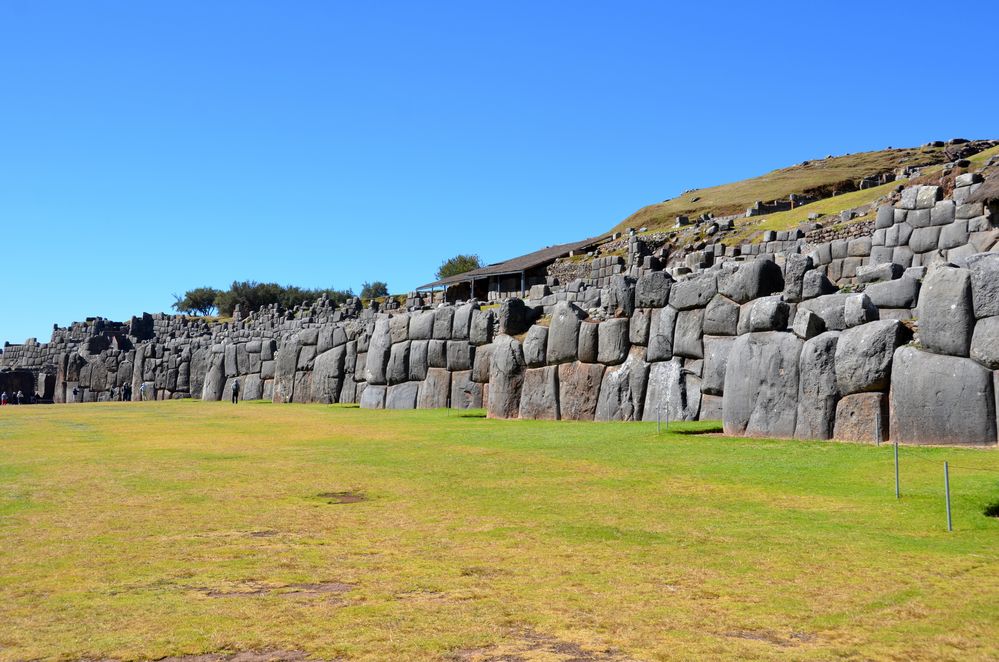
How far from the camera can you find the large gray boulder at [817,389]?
46.6 ft

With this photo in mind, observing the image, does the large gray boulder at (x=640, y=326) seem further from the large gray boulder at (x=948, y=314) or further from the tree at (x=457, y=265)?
the tree at (x=457, y=265)

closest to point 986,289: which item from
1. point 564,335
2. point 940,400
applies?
point 940,400

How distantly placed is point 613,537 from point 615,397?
38.4 ft

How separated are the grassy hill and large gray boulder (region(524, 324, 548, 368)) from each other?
5168 cm

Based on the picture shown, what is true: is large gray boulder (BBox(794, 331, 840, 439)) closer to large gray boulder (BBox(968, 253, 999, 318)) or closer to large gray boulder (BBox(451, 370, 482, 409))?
large gray boulder (BBox(968, 253, 999, 318))

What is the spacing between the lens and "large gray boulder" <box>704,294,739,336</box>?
18.2 m

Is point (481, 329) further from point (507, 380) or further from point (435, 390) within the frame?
point (507, 380)

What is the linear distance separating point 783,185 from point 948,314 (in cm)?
6947

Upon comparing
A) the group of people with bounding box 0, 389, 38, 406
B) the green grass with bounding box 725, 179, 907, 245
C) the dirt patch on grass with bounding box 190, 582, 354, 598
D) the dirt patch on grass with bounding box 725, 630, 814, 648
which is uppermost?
the green grass with bounding box 725, 179, 907, 245

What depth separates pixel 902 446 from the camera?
1285cm

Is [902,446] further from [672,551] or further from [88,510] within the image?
[88,510]

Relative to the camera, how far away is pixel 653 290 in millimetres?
19969

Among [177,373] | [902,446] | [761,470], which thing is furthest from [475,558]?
[177,373]

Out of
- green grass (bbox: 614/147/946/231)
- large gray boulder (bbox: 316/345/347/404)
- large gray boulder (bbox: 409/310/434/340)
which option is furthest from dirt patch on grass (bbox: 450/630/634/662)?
green grass (bbox: 614/147/946/231)
